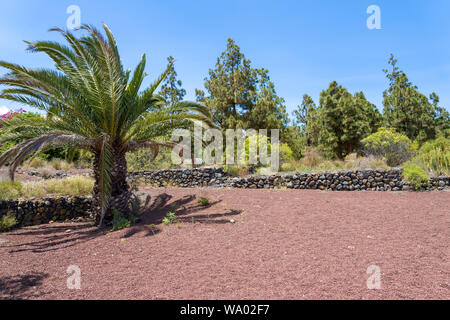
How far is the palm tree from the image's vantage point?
18.1 ft

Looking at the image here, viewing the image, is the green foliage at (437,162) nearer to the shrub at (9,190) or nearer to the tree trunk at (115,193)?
the tree trunk at (115,193)

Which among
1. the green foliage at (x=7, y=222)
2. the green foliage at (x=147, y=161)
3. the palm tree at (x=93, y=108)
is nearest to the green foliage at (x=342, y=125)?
the green foliage at (x=147, y=161)

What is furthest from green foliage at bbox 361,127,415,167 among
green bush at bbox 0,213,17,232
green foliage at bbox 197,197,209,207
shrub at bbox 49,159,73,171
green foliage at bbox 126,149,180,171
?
shrub at bbox 49,159,73,171

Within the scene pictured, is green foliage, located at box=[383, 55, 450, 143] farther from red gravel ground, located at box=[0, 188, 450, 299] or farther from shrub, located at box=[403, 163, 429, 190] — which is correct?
red gravel ground, located at box=[0, 188, 450, 299]

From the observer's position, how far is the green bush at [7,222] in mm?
6422

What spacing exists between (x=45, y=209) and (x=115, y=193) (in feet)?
8.26

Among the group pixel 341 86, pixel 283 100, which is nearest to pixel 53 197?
pixel 283 100

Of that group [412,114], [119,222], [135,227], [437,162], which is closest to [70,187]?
[119,222]

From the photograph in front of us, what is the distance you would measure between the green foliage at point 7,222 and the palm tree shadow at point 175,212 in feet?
10.4

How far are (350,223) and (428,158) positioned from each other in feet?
27.3

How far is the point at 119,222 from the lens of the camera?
6.03m

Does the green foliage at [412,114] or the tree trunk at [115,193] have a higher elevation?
the green foliage at [412,114]

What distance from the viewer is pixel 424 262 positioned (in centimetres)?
372

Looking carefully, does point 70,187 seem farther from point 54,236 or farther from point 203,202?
point 203,202
